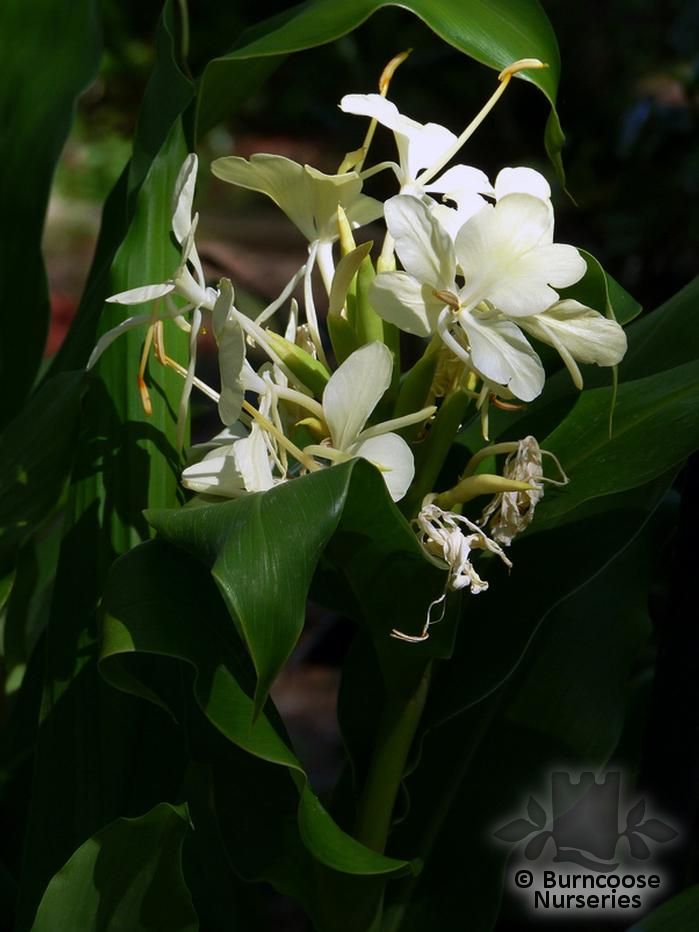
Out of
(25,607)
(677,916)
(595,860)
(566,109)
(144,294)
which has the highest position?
(144,294)

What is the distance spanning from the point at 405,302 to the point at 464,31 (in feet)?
0.61

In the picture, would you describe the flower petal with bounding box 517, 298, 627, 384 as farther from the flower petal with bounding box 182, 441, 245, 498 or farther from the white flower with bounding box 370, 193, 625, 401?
the flower petal with bounding box 182, 441, 245, 498

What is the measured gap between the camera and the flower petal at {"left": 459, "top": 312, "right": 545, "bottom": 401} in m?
0.50

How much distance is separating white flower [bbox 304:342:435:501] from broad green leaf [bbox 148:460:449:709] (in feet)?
0.06

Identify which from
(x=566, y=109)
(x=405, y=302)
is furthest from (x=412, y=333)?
(x=566, y=109)

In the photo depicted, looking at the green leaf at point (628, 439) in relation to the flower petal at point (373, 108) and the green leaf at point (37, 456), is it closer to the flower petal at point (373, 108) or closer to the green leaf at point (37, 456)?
the flower petal at point (373, 108)

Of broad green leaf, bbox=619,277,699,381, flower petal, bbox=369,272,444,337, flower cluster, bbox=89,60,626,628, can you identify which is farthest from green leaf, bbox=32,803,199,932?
broad green leaf, bbox=619,277,699,381

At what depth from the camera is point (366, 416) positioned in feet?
1.73

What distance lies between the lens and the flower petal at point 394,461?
0.51 meters

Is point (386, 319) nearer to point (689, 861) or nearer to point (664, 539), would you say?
point (664, 539)

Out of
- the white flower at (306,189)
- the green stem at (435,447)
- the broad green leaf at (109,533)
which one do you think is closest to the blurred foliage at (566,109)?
the broad green leaf at (109,533)

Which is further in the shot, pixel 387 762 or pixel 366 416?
pixel 387 762

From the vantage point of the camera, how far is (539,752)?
759 mm

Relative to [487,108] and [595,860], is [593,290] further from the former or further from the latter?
[595,860]
